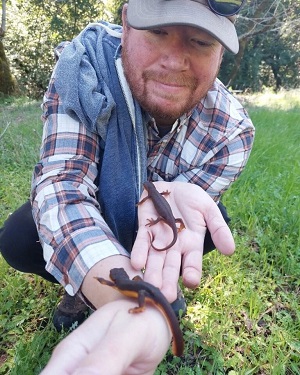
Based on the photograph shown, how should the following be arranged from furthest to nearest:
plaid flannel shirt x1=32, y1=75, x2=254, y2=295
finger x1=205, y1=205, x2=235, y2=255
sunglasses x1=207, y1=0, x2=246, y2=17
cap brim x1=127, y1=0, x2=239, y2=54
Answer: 1. sunglasses x1=207, y1=0, x2=246, y2=17
2. cap brim x1=127, y1=0, x2=239, y2=54
3. plaid flannel shirt x1=32, y1=75, x2=254, y2=295
4. finger x1=205, y1=205, x2=235, y2=255

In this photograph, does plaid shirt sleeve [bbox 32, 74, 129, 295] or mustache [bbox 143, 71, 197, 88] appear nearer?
plaid shirt sleeve [bbox 32, 74, 129, 295]

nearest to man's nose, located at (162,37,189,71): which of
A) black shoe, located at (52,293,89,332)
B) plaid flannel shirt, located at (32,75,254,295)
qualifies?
plaid flannel shirt, located at (32,75,254,295)

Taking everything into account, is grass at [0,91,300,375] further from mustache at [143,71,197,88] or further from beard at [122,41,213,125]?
mustache at [143,71,197,88]

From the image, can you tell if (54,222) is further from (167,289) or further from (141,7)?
(141,7)

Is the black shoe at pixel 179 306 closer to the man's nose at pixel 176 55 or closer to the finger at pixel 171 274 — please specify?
the finger at pixel 171 274

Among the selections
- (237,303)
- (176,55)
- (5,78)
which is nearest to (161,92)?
(176,55)

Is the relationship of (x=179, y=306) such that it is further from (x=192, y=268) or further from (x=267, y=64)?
(x=267, y=64)

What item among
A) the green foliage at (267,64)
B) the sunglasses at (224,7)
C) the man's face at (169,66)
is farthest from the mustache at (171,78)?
the green foliage at (267,64)
